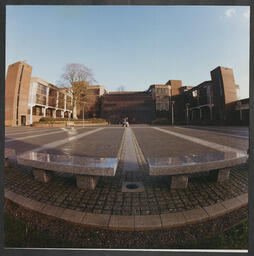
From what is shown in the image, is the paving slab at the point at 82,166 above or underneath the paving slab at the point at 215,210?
above

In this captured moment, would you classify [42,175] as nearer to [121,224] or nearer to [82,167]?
[82,167]

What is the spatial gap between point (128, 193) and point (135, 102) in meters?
33.2

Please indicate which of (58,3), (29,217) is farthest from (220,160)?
(58,3)

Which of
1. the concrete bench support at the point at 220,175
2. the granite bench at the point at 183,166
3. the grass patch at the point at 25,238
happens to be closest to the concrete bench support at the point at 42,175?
the grass patch at the point at 25,238

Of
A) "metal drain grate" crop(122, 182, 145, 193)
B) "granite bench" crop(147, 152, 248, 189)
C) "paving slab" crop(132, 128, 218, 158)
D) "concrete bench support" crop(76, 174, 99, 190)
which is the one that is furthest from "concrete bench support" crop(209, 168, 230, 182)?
"concrete bench support" crop(76, 174, 99, 190)

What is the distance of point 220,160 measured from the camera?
157 centimetres

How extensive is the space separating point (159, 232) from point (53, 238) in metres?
1.05

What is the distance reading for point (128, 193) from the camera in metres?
1.56

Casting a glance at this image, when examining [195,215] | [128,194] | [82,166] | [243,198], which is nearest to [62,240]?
[82,166]

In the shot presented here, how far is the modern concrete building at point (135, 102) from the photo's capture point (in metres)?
5.98

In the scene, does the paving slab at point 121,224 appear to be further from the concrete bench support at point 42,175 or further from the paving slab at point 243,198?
the paving slab at point 243,198

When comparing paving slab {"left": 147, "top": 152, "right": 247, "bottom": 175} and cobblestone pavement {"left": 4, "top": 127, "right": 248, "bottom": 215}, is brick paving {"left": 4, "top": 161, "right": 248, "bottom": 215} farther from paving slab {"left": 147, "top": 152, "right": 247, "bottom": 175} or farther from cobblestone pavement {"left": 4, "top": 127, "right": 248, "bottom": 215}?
paving slab {"left": 147, "top": 152, "right": 247, "bottom": 175}

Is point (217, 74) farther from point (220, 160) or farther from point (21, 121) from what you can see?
point (21, 121)

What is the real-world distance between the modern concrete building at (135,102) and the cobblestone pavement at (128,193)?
4.10ft
